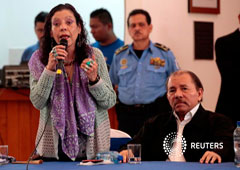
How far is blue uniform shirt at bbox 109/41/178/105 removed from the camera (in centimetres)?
421

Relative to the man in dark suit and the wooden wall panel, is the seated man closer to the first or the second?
the man in dark suit

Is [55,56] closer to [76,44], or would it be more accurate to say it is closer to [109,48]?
[76,44]

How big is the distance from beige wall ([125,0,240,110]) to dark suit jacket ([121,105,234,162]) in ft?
6.84

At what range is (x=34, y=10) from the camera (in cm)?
461

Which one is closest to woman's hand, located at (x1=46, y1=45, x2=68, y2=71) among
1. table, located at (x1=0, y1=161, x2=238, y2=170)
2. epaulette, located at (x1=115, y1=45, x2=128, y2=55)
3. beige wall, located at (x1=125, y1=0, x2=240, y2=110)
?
table, located at (x1=0, y1=161, x2=238, y2=170)

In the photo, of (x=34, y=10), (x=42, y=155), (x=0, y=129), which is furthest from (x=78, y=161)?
(x=34, y=10)

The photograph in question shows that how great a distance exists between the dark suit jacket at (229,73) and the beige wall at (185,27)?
2.83ft

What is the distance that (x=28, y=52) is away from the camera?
15.2 feet

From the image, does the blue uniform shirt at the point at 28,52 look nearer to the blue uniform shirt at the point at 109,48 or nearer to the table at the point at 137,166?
the blue uniform shirt at the point at 109,48

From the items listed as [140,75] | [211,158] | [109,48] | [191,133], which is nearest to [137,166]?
[211,158]

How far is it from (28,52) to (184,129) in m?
2.41

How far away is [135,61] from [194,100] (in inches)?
63.7

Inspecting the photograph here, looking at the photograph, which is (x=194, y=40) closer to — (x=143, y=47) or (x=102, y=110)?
(x=143, y=47)

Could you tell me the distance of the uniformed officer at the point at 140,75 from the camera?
4180 mm
